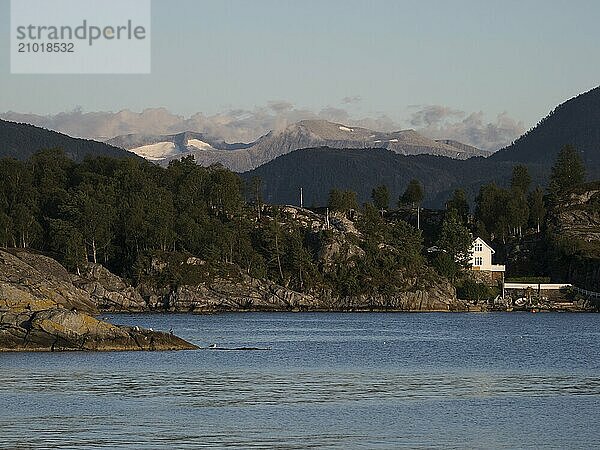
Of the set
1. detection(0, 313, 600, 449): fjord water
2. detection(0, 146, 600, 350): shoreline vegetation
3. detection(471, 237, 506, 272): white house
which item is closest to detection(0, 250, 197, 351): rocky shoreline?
detection(0, 313, 600, 449): fjord water

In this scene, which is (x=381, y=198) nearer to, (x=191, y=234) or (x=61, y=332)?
(x=191, y=234)

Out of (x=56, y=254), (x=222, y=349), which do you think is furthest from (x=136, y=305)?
(x=222, y=349)

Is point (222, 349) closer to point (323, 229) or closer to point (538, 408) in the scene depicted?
point (538, 408)

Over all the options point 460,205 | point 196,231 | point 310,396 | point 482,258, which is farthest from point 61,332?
point 460,205

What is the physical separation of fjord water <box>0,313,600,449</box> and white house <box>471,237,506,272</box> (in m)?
76.1

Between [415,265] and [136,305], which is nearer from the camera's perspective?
[136,305]

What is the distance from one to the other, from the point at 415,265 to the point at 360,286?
813cm

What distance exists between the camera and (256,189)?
176m

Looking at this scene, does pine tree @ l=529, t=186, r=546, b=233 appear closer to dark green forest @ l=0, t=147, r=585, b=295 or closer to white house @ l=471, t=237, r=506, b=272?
dark green forest @ l=0, t=147, r=585, b=295

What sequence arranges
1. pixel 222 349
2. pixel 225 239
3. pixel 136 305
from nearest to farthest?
pixel 222 349 → pixel 136 305 → pixel 225 239

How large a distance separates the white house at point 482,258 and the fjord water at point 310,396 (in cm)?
7612

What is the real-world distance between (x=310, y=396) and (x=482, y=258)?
122475 millimetres

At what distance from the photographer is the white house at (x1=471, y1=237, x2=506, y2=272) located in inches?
6614

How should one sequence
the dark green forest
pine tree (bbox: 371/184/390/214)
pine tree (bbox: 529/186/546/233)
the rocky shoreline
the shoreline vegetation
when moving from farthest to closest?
pine tree (bbox: 371/184/390/214) < pine tree (bbox: 529/186/546/233) < the dark green forest < the shoreline vegetation < the rocky shoreline
